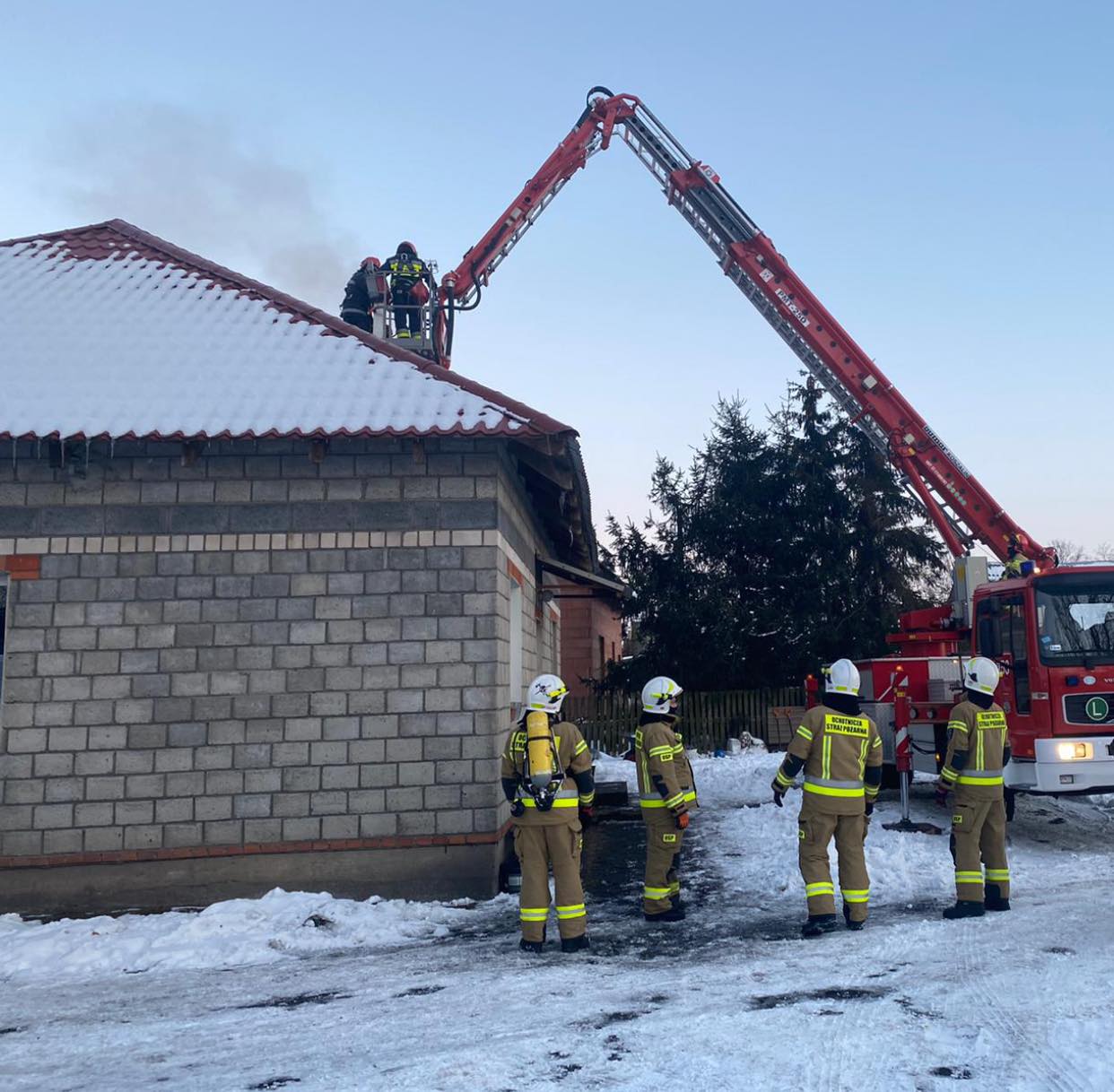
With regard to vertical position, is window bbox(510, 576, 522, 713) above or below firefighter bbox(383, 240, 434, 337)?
below

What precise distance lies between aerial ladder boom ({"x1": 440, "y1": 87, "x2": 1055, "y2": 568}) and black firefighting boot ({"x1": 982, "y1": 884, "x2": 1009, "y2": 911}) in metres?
5.94

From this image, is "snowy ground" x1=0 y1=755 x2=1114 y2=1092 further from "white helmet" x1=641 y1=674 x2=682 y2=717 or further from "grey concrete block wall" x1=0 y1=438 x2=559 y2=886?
"white helmet" x1=641 y1=674 x2=682 y2=717

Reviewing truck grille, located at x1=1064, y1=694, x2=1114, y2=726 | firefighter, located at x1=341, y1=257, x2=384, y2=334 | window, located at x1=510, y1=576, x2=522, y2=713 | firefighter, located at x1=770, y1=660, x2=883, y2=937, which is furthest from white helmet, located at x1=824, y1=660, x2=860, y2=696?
firefighter, located at x1=341, y1=257, x2=384, y2=334

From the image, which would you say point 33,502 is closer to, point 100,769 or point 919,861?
point 100,769

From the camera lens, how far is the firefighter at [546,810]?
21.3 ft

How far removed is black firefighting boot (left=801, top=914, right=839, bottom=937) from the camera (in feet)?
21.8

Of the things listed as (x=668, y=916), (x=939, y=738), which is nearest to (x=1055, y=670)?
(x=939, y=738)

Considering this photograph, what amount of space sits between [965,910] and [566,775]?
3021 millimetres

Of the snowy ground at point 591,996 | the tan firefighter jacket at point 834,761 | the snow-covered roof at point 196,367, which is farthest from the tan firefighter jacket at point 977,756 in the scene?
the snow-covered roof at point 196,367

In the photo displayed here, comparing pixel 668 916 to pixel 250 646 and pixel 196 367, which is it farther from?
pixel 196 367

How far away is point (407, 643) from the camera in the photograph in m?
8.31

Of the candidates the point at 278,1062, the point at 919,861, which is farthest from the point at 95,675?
the point at 919,861

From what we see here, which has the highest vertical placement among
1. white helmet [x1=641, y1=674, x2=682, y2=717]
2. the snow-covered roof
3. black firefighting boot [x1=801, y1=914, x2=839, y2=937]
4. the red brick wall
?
the snow-covered roof

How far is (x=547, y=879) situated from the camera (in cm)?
659
